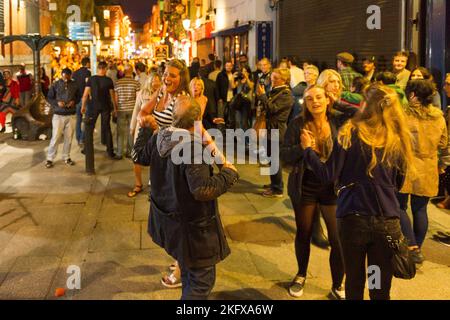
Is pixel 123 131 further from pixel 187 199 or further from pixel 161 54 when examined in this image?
pixel 161 54

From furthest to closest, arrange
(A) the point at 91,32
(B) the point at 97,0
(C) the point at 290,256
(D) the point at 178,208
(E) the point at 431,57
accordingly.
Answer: (B) the point at 97,0 → (A) the point at 91,32 → (E) the point at 431,57 → (C) the point at 290,256 → (D) the point at 178,208

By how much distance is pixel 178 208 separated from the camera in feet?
11.6

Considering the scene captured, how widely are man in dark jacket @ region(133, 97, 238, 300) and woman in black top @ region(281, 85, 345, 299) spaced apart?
92cm

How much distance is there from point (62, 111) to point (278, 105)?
4.28 meters

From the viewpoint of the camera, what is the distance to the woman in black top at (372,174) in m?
3.30

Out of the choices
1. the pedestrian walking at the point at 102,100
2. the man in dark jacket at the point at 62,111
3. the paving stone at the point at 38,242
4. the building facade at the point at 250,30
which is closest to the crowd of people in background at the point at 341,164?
the paving stone at the point at 38,242

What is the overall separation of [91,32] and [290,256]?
19.0 m

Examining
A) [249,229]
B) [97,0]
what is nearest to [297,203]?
[249,229]

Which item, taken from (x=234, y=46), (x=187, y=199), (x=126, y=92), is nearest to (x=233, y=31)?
(x=234, y=46)

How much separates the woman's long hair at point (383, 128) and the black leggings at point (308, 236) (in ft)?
3.70

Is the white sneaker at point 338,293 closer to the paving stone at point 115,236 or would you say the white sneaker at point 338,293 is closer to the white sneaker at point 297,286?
the white sneaker at point 297,286

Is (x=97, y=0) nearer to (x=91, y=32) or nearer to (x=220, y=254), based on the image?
(x=91, y=32)

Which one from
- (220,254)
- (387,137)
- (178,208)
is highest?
(387,137)

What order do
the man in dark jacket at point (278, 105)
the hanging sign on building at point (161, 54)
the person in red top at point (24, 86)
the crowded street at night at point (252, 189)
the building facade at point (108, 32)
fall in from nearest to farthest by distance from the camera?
the crowded street at night at point (252, 189), the man in dark jacket at point (278, 105), the person in red top at point (24, 86), the hanging sign on building at point (161, 54), the building facade at point (108, 32)
